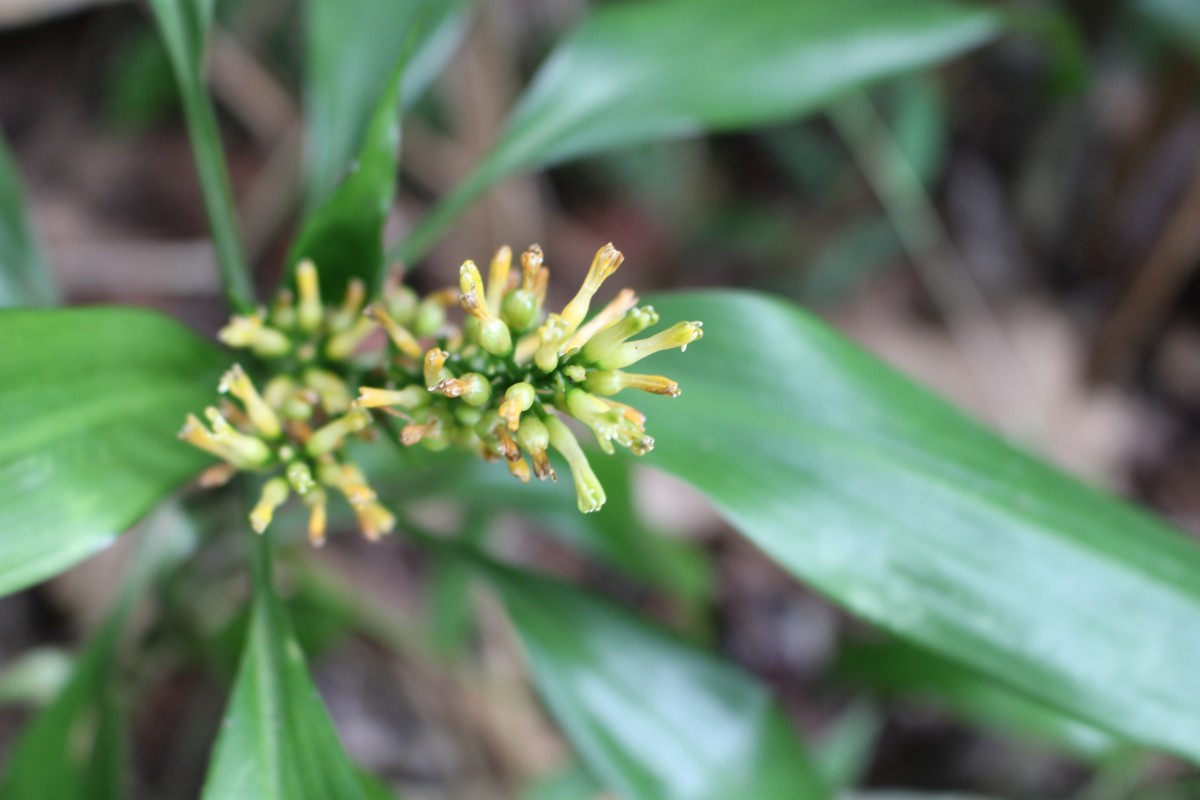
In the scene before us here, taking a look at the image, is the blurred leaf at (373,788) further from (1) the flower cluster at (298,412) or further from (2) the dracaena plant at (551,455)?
(1) the flower cluster at (298,412)

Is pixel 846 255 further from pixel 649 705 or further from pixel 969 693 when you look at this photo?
pixel 649 705

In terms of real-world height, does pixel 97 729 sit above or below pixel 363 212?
below

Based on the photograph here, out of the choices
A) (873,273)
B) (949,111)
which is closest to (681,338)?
(873,273)

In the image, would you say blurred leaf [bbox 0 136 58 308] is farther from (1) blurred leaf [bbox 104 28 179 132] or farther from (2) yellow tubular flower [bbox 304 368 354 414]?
(1) blurred leaf [bbox 104 28 179 132]

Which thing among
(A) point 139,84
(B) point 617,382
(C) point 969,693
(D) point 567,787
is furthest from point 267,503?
(A) point 139,84

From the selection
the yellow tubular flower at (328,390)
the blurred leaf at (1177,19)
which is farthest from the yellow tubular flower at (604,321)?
the blurred leaf at (1177,19)

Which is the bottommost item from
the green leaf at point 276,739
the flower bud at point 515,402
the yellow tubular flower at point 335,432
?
the green leaf at point 276,739

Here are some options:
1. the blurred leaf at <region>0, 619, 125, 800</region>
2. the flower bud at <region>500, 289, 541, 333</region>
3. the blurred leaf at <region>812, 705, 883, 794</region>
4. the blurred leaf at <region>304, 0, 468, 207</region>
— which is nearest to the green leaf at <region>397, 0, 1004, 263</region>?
the blurred leaf at <region>304, 0, 468, 207</region>
